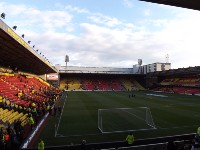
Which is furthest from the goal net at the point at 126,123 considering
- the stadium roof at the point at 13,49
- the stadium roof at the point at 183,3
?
the stadium roof at the point at 183,3

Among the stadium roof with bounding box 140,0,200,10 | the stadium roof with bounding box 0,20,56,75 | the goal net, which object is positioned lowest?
the goal net

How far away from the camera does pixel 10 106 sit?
25.0 m

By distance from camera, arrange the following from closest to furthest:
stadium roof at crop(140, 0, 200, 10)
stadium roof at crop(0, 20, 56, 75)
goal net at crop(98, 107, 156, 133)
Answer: stadium roof at crop(140, 0, 200, 10) → stadium roof at crop(0, 20, 56, 75) → goal net at crop(98, 107, 156, 133)

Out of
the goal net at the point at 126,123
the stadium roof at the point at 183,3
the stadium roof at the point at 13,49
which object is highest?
the stadium roof at the point at 13,49

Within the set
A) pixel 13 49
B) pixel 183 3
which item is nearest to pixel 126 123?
pixel 13 49

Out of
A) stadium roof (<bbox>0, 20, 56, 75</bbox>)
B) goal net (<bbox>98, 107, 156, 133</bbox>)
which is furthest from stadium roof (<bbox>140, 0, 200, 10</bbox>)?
goal net (<bbox>98, 107, 156, 133</bbox>)

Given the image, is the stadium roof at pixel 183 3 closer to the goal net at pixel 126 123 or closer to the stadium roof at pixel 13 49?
the stadium roof at pixel 13 49

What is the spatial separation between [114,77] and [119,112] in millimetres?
83154

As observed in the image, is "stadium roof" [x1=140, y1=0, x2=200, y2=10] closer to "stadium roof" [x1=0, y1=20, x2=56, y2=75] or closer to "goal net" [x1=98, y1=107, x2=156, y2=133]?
"stadium roof" [x1=0, y1=20, x2=56, y2=75]

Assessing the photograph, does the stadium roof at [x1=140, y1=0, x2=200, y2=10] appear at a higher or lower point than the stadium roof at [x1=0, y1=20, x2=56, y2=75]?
lower

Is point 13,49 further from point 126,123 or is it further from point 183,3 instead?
point 183,3

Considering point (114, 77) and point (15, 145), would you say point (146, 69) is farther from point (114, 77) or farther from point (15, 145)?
point (15, 145)

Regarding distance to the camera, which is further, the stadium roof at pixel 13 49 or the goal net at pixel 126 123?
the goal net at pixel 126 123

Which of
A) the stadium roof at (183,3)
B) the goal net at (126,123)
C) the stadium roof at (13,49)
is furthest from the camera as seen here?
the goal net at (126,123)
